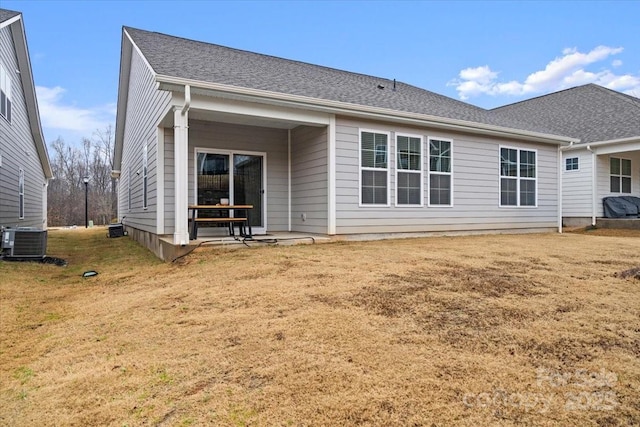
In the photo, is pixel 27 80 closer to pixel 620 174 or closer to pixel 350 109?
pixel 350 109

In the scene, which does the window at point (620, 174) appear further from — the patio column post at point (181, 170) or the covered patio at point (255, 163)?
the patio column post at point (181, 170)

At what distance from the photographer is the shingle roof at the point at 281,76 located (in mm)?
7266

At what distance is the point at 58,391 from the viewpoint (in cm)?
232

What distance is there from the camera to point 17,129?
1134 centimetres

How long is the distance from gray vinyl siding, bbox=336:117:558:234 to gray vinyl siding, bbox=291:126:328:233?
34cm

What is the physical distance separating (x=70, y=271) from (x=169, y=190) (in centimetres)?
222

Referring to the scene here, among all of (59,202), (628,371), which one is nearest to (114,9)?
(628,371)

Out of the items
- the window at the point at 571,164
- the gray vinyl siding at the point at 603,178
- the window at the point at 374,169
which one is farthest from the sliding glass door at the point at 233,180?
the gray vinyl siding at the point at 603,178

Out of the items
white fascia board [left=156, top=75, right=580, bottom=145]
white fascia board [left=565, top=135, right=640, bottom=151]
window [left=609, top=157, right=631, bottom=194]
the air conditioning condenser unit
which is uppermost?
white fascia board [left=565, top=135, right=640, bottom=151]

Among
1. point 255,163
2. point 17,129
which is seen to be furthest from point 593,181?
point 17,129

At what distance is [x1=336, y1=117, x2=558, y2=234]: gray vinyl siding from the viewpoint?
26.3 ft

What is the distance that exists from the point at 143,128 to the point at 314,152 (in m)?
4.60

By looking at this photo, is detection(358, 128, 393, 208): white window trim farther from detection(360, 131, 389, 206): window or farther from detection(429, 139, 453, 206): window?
detection(429, 139, 453, 206): window

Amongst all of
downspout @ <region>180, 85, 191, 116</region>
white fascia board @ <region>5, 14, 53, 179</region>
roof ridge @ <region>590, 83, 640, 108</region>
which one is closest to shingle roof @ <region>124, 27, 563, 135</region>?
downspout @ <region>180, 85, 191, 116</region>
